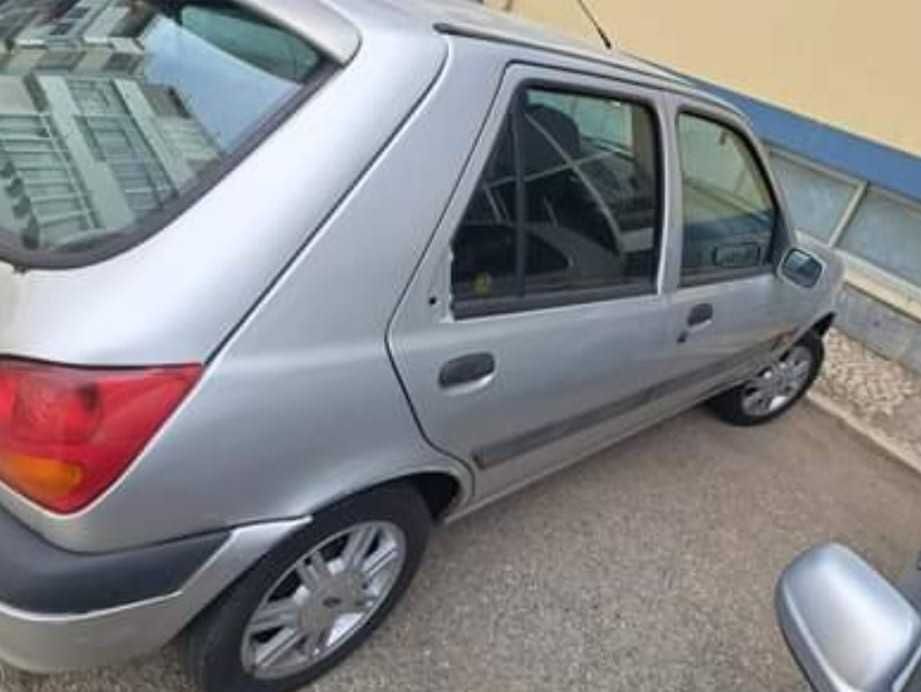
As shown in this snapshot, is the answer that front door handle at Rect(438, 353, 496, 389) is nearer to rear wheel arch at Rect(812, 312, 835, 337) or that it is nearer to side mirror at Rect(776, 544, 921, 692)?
side mirror at Rect(776, 544, 921, 692)

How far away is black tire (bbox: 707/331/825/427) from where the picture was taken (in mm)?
3627

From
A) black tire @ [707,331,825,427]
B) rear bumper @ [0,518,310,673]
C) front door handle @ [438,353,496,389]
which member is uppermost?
front door handle @ [438,353,496,389]

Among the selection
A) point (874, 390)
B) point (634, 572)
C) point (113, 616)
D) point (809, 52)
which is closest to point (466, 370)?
point (113, 616)

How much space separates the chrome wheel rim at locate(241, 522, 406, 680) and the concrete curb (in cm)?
289

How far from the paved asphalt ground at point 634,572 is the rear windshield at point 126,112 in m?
1.19

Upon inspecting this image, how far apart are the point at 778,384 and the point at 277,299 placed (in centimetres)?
296

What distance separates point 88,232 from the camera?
4.75ft

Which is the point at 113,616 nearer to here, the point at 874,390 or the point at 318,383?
the point at 318,383

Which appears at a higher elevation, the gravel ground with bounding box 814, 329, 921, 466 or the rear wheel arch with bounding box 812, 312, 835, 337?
the rear wheel arch with bounding box 812, 312, 835, 337

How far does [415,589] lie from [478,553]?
287mm

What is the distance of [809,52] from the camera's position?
4.93 metres

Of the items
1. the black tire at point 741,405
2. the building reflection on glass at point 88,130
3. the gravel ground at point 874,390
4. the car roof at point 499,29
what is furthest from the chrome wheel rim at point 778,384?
the building reflection on glass at point 88,130

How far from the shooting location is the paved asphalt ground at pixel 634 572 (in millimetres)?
2271

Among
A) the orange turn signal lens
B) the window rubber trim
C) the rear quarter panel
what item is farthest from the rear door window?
the orange turn signal lens
